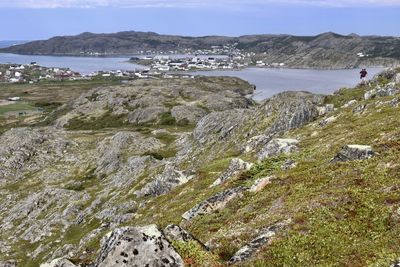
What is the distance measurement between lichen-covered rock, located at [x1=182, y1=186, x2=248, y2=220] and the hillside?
0.12m

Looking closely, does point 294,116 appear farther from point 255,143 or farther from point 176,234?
point 176,234

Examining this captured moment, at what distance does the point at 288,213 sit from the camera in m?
26.6

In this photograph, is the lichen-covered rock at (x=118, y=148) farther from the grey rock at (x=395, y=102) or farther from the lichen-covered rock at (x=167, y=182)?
the grey rock at (x=395, y=102)

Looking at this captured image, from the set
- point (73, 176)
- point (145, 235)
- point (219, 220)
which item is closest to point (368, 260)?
point (145, 235)

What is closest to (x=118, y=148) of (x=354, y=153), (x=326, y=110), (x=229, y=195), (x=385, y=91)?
(x=326, y=110)

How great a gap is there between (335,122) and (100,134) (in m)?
120

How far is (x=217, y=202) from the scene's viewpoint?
38031 millimetres

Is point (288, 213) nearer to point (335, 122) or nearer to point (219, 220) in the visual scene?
point (219, 220)

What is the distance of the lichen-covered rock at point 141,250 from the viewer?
67.7 ft

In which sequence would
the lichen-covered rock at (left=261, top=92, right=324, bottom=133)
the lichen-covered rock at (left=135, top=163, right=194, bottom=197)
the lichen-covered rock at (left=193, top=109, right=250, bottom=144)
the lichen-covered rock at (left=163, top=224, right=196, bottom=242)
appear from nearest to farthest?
the lichen-covered rock at (left=163, top=224, right=196, bottom=242) → the lichen-covered rock at (left=135, top=163, right=194, bottom=197) → the lichen-covered rock at (left=261, top=92, right=324, bottom=133) → the lichen-covered rock at (left=193, top=109, right=250, bottom=144)

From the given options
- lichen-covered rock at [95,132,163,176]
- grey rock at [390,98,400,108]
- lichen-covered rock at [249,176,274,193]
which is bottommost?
lichen-covered rock at [95,132,163,176]

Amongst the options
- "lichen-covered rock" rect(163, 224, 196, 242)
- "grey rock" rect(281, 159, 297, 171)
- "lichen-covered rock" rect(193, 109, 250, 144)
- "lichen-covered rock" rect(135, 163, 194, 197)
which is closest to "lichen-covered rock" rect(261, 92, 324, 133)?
"lichen-covered rock" rect(193, 109, 250, 144)

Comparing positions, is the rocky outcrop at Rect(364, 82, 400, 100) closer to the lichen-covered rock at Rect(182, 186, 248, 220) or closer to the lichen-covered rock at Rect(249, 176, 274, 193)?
the lichen-covered rock at Rect(249, 176, 274, 193)

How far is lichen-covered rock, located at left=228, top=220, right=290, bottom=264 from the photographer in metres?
22.8
